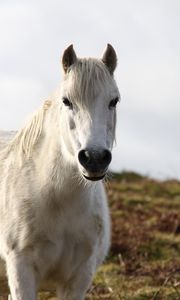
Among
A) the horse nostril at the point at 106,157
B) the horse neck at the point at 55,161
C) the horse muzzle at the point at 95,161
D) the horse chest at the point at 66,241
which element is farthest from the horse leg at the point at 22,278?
the horse nostril at the point at 106,157

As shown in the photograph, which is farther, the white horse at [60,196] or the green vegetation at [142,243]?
the green vegetation at [142,243]

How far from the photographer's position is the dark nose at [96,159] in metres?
6.80

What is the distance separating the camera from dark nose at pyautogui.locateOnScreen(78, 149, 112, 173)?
22.3ft

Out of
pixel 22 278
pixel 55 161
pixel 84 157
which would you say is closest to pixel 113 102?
pixel 84 157

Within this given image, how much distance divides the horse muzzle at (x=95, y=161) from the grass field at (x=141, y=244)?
110 inches

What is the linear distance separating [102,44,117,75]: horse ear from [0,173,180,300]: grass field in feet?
9.30

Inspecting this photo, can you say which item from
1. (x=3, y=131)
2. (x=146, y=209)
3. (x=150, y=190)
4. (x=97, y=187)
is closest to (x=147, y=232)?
(x=146, y=209)

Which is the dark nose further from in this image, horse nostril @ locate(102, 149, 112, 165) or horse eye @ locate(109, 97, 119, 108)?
horse eye @ locate(109, 97, 119, 108)

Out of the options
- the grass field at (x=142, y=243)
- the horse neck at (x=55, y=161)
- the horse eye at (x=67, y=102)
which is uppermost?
the horse eye at (x=67, y=102)

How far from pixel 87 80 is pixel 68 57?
40cm

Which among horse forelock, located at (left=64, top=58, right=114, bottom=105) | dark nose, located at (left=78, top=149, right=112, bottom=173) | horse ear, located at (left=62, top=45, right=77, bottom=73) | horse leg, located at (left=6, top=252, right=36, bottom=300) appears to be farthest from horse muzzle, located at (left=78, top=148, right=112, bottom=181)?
horse leg, located at (left=6, top=252, right=36, bottom=300)

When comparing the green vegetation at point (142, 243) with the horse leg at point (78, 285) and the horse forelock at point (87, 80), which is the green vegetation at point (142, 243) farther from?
the horse forelock at point (87, 80)

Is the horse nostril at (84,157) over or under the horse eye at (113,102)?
under

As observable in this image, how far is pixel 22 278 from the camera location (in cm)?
762
